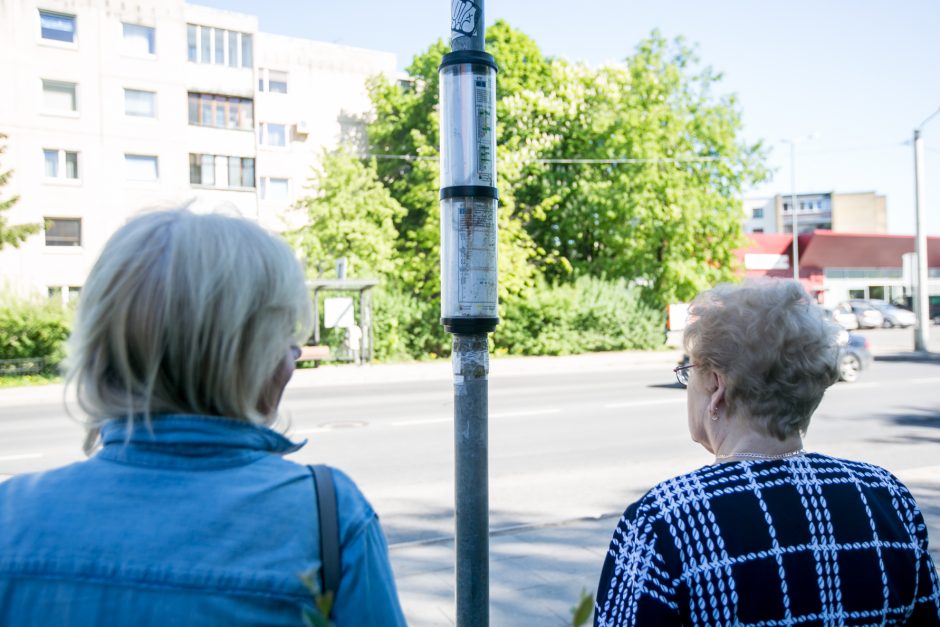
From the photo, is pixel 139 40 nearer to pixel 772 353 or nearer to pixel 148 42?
pixel 148 42

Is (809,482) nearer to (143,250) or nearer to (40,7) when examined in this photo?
(143,250)

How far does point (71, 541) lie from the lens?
3.64ft

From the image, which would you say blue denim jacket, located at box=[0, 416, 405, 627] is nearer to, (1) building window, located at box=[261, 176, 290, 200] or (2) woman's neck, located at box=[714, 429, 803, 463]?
(2) woman's neck, located at box=[714, 429, 803, 463]

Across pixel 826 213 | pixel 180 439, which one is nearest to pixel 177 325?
pixel 180 439

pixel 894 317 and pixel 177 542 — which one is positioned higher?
pixel 177 542

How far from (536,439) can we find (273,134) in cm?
3260

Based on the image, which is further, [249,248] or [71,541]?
[249,248]

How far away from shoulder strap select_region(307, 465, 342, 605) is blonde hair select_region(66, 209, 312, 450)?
0.59 feet

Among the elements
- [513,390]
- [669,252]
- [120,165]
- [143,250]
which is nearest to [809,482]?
[143,250]

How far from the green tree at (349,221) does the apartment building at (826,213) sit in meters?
58.0

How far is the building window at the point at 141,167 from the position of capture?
33250 mm

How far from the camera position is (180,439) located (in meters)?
1.16

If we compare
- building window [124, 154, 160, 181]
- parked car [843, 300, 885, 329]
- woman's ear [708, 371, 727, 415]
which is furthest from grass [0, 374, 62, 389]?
parked car [843, 300, 885, 329]

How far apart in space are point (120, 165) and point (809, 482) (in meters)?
35.3
